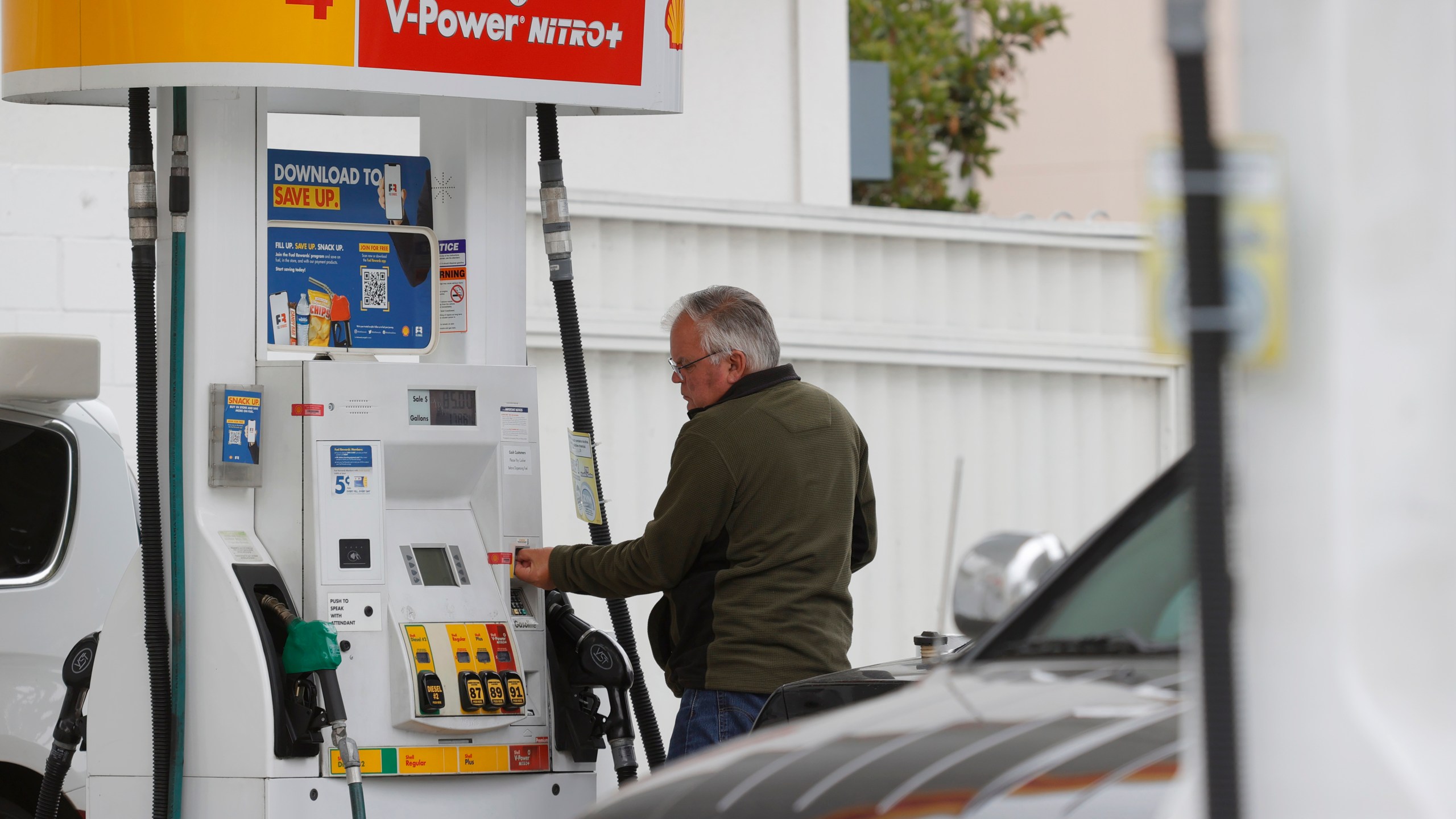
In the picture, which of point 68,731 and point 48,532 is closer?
point 68,731

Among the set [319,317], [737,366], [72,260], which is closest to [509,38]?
[319,317]

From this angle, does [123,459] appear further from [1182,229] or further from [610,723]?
[1182,229]

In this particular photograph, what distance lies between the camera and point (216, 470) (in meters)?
3.96

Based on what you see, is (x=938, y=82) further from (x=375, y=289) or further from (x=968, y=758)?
(x=968, y=758)

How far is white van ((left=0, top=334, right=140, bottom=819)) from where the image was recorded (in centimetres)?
481

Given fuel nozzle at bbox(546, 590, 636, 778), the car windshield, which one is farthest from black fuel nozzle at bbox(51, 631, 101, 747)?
the car windshield

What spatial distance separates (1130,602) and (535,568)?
2013mm

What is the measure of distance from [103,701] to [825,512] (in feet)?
5.87

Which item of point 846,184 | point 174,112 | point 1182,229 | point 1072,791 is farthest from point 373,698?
point 846,184

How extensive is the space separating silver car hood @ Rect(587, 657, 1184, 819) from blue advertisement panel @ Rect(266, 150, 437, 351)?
2263mm

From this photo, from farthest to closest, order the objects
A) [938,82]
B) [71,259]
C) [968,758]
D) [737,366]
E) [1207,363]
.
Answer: [938,82]
[71,259]
[737,366]
[968,758]
[1207,363]

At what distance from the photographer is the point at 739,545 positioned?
13.4ft

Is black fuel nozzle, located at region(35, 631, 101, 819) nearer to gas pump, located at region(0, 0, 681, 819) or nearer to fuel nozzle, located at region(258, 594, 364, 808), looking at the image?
gas pump, located at region(0, 0, 681, 819)

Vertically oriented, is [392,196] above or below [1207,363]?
above
